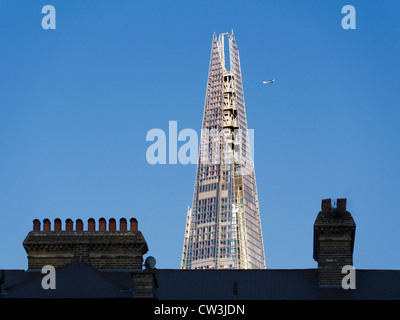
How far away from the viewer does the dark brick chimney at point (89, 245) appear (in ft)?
228

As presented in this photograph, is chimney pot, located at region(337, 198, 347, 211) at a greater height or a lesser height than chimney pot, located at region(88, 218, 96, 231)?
greater

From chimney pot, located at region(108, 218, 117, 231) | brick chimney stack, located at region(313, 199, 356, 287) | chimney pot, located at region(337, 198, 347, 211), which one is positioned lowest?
brick chimney stack, located at region(313, 199, 356, 287)

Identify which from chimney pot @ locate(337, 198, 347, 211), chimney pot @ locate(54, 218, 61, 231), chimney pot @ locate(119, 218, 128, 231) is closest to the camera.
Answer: chimney pot @ locate(337, 198, 347, 211)

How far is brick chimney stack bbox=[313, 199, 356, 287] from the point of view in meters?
66.4

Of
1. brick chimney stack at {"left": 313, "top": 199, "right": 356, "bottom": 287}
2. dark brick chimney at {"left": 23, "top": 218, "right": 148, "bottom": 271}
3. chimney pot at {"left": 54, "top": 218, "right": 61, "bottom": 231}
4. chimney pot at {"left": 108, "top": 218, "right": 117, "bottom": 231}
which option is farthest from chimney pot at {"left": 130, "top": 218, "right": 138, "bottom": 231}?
brick chimney stack at {"left": 313, "top": 199, "right": 356, "bottom": 287}

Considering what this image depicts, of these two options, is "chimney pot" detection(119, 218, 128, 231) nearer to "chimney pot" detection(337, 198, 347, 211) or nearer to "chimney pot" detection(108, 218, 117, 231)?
"chimney pot" detection(108, 218, 117, 231)

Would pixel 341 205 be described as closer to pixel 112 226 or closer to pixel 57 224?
pixel 112 226

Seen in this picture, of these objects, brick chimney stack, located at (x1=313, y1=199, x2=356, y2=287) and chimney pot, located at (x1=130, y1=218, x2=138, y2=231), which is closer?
brick chimney stack, located at (x1=313, y1=199, x2=356, y2=287)

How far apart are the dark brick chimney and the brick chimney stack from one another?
9.86 meters

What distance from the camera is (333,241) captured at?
6756cm

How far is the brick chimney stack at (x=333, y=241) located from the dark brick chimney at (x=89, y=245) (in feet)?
32.3

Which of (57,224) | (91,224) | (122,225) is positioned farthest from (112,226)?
(57,224)

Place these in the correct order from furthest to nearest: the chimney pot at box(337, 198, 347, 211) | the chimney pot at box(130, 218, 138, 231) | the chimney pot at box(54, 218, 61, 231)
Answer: the chimney pot at box(54, 218, 61, 231), the chimney pot at box(130, 218, 138, 231), the chimney pot at box(337, 198, 347, 211)
